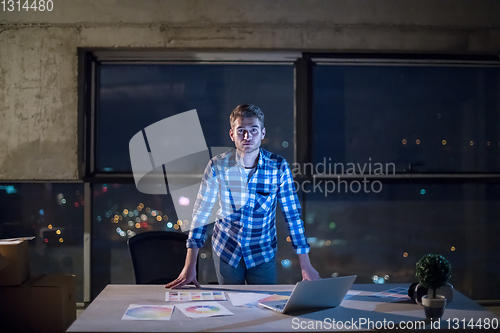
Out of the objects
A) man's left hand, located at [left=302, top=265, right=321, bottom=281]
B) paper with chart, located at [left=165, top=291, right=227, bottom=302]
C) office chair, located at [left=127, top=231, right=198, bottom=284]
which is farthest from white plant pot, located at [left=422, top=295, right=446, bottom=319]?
office chair, located at [left=127, top=231, right=198, bottom=284]

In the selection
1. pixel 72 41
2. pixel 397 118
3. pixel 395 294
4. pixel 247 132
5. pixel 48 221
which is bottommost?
pixel 395 294

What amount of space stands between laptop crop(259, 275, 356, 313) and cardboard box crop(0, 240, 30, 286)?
1533 millimetres

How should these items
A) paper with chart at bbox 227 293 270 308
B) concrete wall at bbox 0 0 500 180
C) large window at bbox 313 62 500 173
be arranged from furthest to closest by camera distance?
large window at bbox 313 62 500 173, concrete wall at bbox 0 0 500 180, paper with chart at bbox 227 293 270 308

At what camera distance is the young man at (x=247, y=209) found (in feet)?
6.66

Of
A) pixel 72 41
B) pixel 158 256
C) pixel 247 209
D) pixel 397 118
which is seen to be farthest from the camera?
pixel 397 118

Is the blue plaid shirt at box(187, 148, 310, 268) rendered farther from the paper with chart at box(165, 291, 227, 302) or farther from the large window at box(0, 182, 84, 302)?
the large window at box(0, 182, 84, 302)

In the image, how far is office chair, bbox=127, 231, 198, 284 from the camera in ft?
Answer: 6.98

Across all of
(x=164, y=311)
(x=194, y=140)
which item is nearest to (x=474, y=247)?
(x=194, y=140)

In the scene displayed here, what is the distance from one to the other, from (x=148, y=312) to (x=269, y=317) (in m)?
0.45

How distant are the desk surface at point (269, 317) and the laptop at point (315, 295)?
0.03 metres

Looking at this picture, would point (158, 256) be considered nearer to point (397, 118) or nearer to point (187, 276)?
point (187, 276)

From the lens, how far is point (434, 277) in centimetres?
140

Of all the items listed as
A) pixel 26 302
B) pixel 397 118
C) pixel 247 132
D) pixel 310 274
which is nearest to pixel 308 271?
pixel 310 274

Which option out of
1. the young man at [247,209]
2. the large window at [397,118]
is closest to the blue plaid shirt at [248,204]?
the young man at [247,209]
